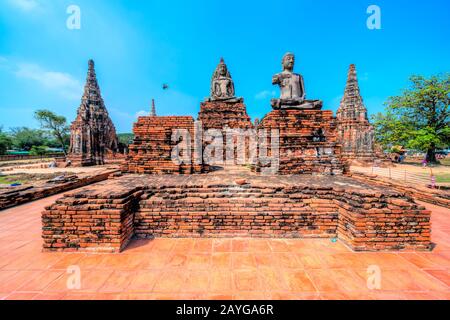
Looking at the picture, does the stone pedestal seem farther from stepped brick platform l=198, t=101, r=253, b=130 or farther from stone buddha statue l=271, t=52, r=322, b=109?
stone buddha statue l=271, t=52, r=322, b=109

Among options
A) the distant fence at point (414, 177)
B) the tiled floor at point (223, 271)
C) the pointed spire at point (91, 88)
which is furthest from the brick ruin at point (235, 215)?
the pointed spire at point (91, 88)

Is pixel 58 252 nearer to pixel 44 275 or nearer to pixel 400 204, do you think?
pixel 44 275

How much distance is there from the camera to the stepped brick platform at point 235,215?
10.8 ft

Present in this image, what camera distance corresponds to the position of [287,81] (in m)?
7.26

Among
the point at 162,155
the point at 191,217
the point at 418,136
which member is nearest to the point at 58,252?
the point at 191,217

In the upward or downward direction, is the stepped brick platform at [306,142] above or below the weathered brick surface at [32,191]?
above

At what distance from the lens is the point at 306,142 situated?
21.0ft

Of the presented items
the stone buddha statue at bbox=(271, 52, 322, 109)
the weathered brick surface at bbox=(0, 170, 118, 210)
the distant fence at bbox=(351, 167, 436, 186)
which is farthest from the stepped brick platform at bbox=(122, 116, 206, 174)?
the distant fence at bbox=(351, 167, 436, 186)

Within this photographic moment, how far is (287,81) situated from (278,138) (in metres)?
2.52

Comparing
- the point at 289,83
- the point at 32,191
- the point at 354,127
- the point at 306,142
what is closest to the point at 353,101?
the point at 354,127

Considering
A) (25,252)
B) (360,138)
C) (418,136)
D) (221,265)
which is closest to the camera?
(221,265)

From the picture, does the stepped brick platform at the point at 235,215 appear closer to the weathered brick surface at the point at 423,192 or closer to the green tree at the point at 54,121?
the weathered brick surface at the point at 423,192

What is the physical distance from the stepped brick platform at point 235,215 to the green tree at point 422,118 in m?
19.9
